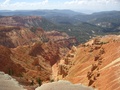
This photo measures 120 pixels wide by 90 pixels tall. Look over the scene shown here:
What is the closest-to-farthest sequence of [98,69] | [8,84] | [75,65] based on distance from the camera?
Result: [8,84]
[98,69]
[75,65]

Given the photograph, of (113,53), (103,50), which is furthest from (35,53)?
(113,53)

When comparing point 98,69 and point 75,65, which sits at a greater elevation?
point 98,69

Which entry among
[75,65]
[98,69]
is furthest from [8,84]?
[75,65]

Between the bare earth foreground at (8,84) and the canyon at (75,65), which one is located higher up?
the bare earth foreground at (8,84)

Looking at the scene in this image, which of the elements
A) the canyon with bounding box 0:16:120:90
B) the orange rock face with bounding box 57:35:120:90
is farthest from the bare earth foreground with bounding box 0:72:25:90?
the orange rock face with bounding box 57:35:120:90

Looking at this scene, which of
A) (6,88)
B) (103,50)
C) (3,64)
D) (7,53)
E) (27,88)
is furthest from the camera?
(7,53)

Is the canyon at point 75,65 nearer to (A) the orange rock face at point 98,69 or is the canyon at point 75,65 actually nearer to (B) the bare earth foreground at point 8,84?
(A) the orange rock face at point 98,69

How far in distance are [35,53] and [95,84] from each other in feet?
329

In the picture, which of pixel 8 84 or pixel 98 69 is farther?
pixel 98 69

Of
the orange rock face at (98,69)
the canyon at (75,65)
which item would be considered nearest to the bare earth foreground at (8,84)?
the canyon at (75,65)

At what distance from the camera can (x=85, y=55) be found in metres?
113

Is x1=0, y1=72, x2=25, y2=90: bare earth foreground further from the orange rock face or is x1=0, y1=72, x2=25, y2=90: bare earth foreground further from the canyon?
the orange rock face

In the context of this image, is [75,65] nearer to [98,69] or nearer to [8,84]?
[98,69]

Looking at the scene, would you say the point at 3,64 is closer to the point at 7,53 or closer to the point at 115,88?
the point at 7,53
